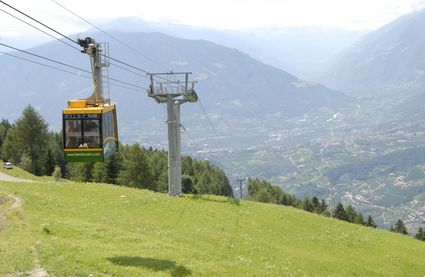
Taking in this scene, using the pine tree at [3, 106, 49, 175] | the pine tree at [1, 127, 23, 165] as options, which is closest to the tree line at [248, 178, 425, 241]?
the pine tree at [3, 106, 49, 175]

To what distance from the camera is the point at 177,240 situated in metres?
30.8

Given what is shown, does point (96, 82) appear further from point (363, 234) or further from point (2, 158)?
point (2, 158)

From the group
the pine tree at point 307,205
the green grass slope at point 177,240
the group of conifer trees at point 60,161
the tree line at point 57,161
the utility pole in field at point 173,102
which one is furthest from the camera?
the pine tree at point 307,205

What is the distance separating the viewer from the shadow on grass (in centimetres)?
2221

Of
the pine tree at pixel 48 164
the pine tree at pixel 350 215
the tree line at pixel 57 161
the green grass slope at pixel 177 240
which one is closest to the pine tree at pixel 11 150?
the tree line at pixel 57 161

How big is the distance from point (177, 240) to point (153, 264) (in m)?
8.08

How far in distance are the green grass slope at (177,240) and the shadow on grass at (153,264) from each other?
5 centimetres

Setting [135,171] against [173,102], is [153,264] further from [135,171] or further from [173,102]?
[135,171]

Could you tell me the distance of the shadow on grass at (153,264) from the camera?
2221 cm

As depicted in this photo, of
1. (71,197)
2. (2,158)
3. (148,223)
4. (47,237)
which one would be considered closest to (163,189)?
(2,158)

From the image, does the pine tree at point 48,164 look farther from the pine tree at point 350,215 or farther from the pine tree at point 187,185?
the pine tree at point 350,215

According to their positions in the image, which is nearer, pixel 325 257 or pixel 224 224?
pixel 325 257

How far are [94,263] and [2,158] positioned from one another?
86.6 m

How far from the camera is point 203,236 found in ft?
110
